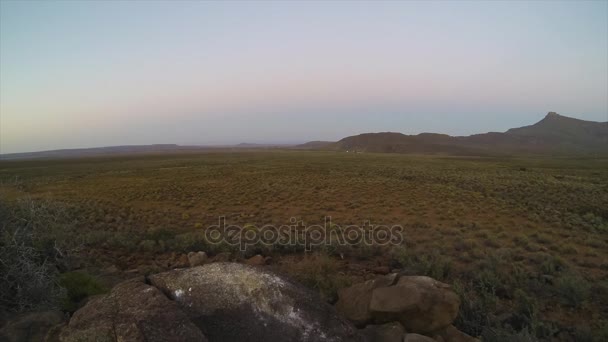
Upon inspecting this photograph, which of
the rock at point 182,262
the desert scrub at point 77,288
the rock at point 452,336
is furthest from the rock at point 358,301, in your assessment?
the rock at point 182,262

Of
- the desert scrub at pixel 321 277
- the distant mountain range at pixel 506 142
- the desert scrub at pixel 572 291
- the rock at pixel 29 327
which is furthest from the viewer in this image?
→ the distant mountain range at pixel 506 142

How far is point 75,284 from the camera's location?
5.56m

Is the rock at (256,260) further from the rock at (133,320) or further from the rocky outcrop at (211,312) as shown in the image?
the rock at (133,320)

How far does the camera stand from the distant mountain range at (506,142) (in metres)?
103

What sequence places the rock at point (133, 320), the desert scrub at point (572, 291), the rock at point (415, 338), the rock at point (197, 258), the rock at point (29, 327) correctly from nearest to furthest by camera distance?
the rock at point (133, 320)
the rock at point (29, 327)
the rock at point (415, 338)
the desert scrub at point (572, 291)
the rock at point (197, 258)

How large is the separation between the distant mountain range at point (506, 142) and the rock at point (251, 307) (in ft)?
327

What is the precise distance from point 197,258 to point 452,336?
6.29m

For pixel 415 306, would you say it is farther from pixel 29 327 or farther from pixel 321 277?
pixel 29 327

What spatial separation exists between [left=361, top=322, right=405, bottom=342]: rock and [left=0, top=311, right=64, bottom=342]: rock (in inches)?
145

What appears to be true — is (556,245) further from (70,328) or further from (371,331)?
(70,328)

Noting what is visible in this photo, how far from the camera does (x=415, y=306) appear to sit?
456 centimetres

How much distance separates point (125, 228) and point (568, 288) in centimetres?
1413

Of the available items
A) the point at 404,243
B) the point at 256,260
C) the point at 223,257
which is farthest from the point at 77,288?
the point at 404,243

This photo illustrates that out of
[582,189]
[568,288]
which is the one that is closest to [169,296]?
[568,288]
